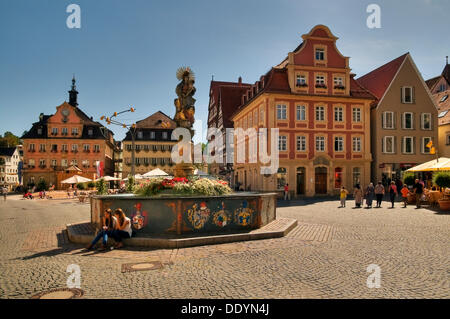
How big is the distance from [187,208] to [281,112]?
80.9 feet

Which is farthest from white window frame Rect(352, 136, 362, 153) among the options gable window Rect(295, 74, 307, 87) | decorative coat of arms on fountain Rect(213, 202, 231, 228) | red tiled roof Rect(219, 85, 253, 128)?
decorative coat of arms on fountain Rect(213, 202, 231, 228)

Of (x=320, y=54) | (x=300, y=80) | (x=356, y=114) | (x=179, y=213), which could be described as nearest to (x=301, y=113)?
(x=300, y=80)

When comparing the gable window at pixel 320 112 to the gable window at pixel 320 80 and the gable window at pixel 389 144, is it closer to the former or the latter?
the gable window at pixel 320 80

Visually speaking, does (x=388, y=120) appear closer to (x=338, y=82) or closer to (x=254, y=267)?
(x=338, y=82)

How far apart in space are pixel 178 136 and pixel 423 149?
108 feet

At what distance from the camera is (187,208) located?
10.3 meters

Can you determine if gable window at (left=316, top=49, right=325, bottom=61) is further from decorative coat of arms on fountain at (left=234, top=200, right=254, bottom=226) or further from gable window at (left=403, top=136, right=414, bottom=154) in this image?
decorative coat of arms on fountain at (left=234, top=200, right=254, bottom=226)

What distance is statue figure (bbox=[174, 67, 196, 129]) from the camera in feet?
44.7

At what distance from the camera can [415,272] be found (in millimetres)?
6785

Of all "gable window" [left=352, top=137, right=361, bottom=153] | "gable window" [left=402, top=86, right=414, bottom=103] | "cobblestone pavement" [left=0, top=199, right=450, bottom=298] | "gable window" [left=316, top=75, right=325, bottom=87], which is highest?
"gable window" [left=316, top=75, right=325, bottom=87]

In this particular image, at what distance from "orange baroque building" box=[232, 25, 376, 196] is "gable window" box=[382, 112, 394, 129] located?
241cm

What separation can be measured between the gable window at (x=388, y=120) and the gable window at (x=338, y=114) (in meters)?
5.05
